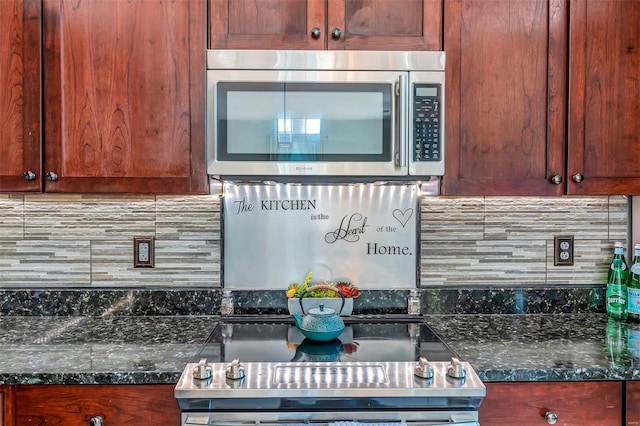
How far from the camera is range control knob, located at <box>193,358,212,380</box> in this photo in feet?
4.08

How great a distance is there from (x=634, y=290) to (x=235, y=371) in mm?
1450

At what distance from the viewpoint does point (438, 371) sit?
132 cm

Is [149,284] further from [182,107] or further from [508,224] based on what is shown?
[508,224]

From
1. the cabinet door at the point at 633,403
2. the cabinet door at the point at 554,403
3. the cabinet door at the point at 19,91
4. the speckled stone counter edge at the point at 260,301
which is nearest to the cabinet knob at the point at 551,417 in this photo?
the cabinet door at the point at 554,403

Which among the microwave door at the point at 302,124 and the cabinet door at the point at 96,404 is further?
the microwave door at the point at 302,124

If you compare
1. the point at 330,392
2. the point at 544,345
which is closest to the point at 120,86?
the point at 330,392

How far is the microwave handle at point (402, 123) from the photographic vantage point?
5.08ft

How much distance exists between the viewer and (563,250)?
6.44ft

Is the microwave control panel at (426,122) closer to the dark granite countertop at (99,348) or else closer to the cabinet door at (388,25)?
the cabinet door at (388,25)

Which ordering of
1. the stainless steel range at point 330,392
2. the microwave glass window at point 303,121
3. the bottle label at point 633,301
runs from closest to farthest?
the stainless steel range at point 330,392
the microwave glass window at point 303,121
the bottle label at point 633,301

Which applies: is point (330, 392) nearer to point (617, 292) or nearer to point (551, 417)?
point (551, 417)

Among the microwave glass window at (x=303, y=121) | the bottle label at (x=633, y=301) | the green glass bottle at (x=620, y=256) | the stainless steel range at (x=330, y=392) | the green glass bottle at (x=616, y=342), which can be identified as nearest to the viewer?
the stainless steel range at (x=330, y=392)

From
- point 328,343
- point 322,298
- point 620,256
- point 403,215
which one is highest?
point 403,215

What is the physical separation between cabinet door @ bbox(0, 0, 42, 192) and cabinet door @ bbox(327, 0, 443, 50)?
0.95m
